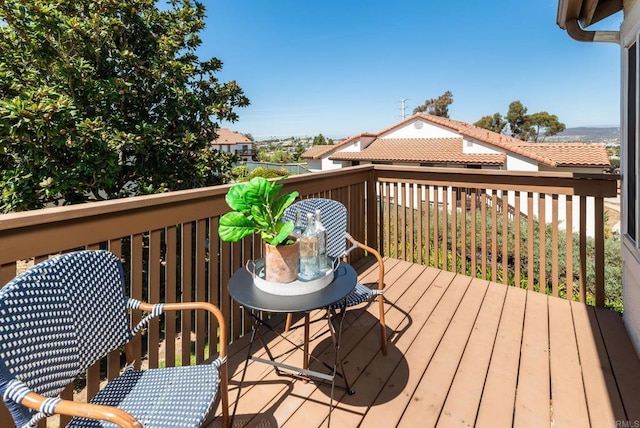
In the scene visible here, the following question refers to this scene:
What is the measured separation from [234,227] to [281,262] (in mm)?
260

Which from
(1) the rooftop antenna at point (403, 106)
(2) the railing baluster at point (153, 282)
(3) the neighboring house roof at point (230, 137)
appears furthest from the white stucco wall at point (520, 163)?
(3) the neighboring house roof at point (230, 137)

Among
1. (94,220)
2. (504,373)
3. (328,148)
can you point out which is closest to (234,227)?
(94,220)

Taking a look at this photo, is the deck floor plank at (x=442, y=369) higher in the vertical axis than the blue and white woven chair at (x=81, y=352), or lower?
lower

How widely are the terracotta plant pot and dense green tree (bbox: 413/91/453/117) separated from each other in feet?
141

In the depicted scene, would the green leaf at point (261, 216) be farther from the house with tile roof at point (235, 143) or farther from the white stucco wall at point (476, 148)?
the house with tile roof at point (235, 143)

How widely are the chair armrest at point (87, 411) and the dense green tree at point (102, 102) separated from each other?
4.25 m

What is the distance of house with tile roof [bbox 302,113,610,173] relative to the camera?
55.7ft

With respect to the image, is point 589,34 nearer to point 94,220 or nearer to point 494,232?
point 494,232

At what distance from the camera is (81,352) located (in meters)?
1.21

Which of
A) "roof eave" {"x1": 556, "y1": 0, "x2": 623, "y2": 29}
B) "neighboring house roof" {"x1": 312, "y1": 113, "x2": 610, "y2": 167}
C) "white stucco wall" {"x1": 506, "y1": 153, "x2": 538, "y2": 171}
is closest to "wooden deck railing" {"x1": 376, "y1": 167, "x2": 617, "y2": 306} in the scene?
"roof eave" {"x1": 556, "y1": 0, "x2": 623, "y2": 29}

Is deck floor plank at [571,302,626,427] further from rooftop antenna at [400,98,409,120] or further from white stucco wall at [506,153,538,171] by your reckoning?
rooftop antenna at [400,98,409,120]

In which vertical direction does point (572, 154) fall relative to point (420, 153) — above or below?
below

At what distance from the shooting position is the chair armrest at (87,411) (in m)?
0.87

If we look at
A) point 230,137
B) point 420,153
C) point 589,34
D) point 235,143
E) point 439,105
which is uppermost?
point 439,105
